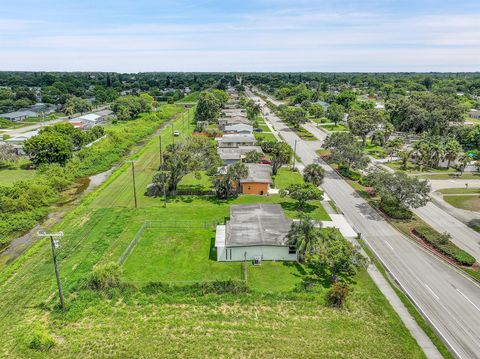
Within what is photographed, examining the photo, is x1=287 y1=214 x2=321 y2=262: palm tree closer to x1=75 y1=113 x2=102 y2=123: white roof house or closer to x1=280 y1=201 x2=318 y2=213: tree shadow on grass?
x1=280 y1=201 x2=318 y2=213: tree shadow on grass

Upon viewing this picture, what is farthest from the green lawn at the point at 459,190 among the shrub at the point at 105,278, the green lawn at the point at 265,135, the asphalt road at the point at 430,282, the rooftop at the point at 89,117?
the rooftop at the point at 89,117

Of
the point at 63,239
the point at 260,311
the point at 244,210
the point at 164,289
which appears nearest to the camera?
the point at 260,311

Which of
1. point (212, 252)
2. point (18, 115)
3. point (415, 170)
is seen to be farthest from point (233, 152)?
point (18, 115)

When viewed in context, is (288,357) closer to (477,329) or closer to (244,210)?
(477,329)

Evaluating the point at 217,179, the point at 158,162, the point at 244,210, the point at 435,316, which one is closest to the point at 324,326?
the point at 435,316

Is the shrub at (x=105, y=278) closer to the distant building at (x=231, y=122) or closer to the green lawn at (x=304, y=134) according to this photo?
the green lawn at (x=304, y=134)

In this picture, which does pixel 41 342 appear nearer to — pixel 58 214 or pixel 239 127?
pixel 58 214
